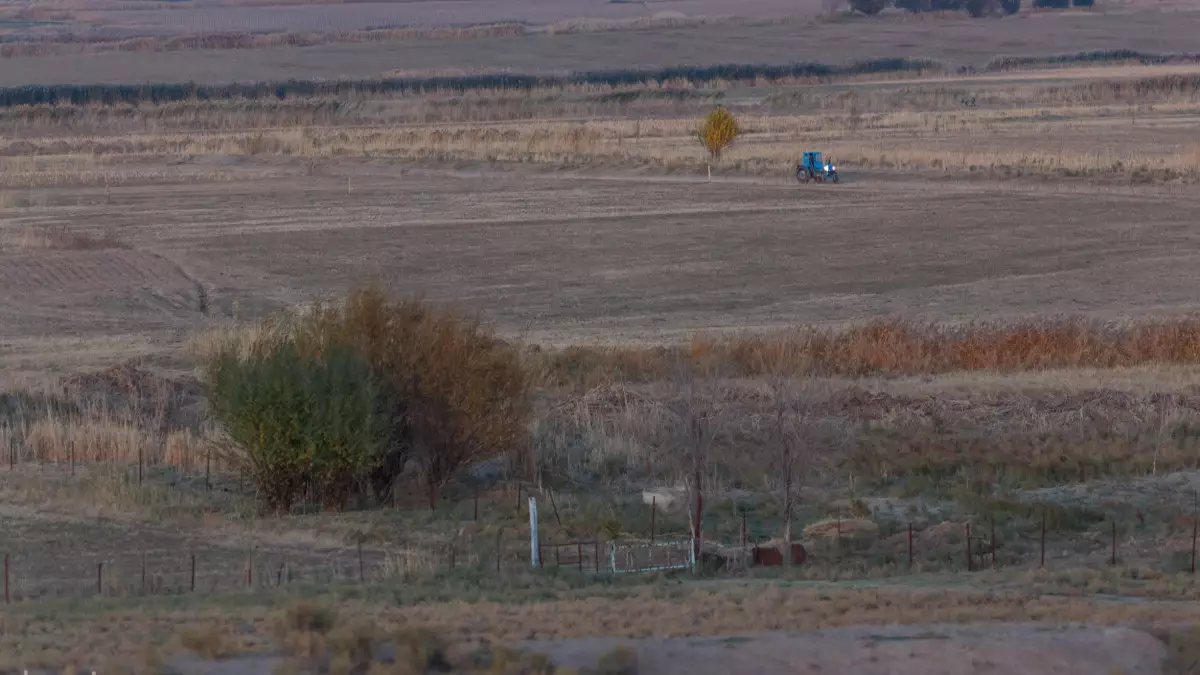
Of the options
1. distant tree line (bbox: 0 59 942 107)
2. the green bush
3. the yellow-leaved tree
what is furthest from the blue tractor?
distant tree line (bbox: 0 59 942 107)

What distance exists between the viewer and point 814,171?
5741cm

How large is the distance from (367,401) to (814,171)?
40.6 metres

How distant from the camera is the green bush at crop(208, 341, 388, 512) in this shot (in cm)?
1823

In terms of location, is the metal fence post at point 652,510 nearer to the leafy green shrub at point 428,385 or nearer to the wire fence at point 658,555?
the wire fence at point 658,555

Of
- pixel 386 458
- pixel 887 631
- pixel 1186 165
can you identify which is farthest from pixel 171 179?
pixel 887 631

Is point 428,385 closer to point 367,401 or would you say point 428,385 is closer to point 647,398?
point 367,401

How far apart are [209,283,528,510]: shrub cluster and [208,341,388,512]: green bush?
0.4 inches

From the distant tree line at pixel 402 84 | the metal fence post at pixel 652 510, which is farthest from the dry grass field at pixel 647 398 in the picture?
the distant tree line at pixel 402 84

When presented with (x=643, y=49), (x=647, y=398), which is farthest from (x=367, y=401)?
(x=643, y=49)

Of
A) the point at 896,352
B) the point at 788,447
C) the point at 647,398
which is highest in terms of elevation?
the point at 788,447

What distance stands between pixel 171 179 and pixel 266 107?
36107 mm

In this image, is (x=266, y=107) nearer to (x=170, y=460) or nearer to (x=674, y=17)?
(x=170, y=460)

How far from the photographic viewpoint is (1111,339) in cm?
2916

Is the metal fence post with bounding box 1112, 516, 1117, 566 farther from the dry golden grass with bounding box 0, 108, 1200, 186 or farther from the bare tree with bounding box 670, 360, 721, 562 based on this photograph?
the dry golden grass with bounding box 0, 108, 1200, 186
